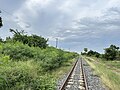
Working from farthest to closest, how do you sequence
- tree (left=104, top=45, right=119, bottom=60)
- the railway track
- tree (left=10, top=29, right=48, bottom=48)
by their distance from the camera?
tree (left=104, top=45, right=119, bottom=60), tree (left=10, top=29, right=48, bottom=48), the railway track

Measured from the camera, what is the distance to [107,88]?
51.6 ft

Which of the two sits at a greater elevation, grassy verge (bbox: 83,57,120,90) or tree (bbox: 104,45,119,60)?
tree (bbox: 104,45,119,60)

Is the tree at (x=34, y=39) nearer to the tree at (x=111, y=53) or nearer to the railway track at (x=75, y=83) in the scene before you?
the railway track at (x=75, y=83)

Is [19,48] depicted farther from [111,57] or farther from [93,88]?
[111,57]

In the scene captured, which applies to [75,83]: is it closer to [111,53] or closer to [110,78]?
[110,78]

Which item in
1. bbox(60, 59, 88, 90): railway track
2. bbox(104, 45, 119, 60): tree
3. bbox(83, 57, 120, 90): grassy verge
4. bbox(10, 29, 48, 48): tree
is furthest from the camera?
bbox(104, 45, 119, 60): tree

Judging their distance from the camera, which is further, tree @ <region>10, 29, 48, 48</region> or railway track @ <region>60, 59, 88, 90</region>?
tree @ <region>10, 29, 48, 48</region>

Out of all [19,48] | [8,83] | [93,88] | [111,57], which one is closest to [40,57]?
[19,48]

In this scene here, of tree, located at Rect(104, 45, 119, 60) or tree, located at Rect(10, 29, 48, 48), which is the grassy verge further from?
tree, located at Rect(104, 45, 119, 60)

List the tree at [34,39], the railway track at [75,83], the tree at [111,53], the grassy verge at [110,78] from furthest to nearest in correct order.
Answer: the tree at [111,53] → the tree at [34,39] → the grassy verge at [110,78] → the railway track at [75,83]

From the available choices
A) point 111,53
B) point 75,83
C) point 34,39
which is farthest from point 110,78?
point 111,53

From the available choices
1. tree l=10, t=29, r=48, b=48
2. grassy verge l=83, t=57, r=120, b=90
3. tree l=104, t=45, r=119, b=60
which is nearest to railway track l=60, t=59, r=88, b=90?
grassy verge l=83, t=57, r=120, b=90

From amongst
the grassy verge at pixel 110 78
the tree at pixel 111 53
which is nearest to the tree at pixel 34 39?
the grassy verge at pixel 110 78

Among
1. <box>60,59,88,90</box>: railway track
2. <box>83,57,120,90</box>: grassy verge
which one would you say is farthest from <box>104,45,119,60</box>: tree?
<box>60,59,88,90</box>: railway track
